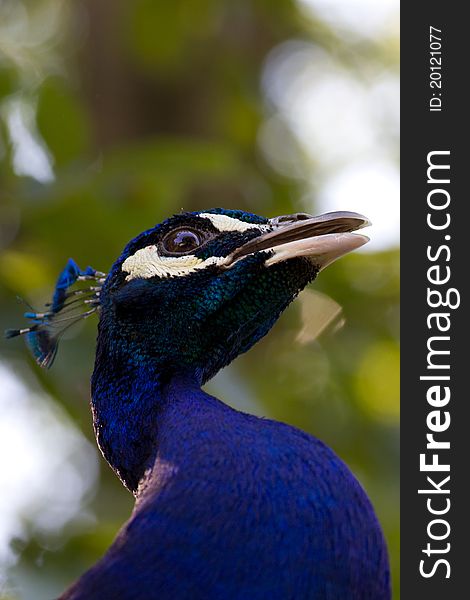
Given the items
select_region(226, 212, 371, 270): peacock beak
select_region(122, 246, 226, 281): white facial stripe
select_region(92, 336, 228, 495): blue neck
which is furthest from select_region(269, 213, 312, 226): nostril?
select_region(92, 336, 228, 495): blue neck

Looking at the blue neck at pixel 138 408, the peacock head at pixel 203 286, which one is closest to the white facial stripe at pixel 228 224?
the peacock head at pixel 203 286

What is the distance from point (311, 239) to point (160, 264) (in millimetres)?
343

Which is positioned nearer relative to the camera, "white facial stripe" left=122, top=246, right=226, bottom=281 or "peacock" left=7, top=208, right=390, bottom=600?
"peacock" left=7, top=208, right=390, bottom=600

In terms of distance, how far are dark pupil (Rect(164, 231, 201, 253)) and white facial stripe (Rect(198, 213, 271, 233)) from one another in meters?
0.05

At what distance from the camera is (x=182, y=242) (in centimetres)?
233

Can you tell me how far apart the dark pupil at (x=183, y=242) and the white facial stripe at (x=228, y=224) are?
48 millimetres

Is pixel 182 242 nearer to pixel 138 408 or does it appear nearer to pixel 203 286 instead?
pixel 203 286

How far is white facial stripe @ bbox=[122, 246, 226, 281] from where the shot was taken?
2.30m

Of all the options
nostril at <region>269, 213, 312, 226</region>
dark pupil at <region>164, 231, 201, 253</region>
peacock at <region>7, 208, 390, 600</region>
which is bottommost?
peacock at <region>7, 208, 390, 600</region>

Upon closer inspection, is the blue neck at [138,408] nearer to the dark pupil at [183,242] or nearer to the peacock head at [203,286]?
the peacock head at [203,286]

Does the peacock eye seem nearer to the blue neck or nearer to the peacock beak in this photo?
the peacock beak

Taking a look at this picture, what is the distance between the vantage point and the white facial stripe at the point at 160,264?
230cm

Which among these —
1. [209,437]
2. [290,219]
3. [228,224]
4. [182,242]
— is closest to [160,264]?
[182,242]

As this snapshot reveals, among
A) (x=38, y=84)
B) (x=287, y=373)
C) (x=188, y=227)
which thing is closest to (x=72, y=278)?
(x=188, y=227)
